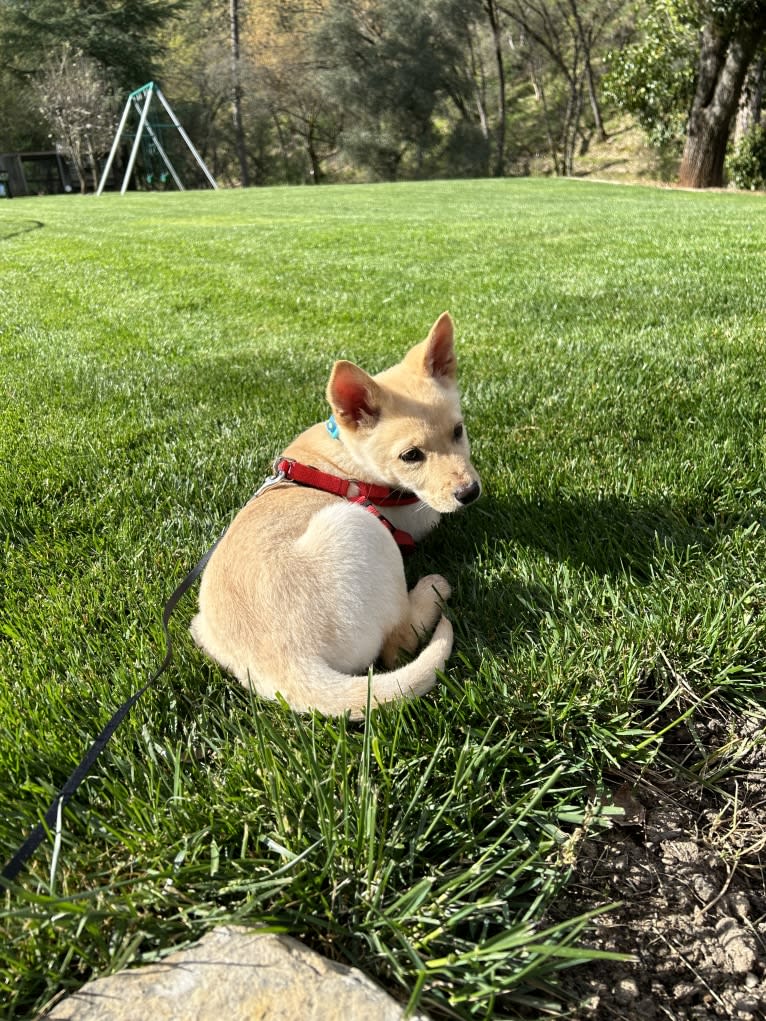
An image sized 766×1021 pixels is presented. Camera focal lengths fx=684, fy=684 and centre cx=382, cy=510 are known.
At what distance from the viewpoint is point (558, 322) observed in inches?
234

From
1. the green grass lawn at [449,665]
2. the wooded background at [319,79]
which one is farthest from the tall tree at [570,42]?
the green grass lawn at [449,665]

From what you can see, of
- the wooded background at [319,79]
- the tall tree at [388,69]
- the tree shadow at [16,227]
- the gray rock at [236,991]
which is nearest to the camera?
the gray rock at [236,991]

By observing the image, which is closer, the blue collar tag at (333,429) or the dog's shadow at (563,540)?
the dog's shadow at (563,540)

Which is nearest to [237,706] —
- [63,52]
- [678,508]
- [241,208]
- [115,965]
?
[115,965]

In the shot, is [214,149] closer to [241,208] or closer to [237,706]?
[241,208]

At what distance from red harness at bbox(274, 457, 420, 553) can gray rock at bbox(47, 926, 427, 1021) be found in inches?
60.9

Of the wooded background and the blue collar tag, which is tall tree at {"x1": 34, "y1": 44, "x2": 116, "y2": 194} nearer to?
the wooded background

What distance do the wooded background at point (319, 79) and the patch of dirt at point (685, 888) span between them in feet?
125

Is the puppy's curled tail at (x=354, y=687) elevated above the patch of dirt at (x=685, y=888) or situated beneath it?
elevated above

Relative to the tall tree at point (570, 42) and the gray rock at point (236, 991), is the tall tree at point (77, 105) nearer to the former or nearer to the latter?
the tall tree at point (570, 42)

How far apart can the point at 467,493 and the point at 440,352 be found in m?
0.77

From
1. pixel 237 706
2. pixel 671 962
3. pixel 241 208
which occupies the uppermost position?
pixel 241 208

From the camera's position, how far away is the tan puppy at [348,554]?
187 cm

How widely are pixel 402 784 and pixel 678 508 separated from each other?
5.70 feet
